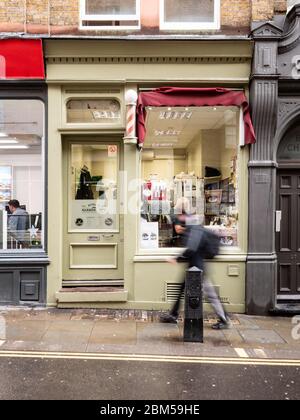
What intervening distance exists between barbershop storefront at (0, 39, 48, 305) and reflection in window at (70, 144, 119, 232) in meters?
0.66

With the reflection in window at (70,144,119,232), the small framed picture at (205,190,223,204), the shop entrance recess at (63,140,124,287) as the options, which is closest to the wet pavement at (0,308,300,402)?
the shop entrance recess at (63,140,124,287)

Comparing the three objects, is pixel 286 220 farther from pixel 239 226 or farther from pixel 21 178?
pixel 21 178

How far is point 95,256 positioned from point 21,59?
387cm

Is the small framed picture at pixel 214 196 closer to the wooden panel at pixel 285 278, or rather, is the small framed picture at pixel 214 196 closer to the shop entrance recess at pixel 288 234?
the shop entrance recess at pixel 288 234

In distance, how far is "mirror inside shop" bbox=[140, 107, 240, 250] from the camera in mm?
8711

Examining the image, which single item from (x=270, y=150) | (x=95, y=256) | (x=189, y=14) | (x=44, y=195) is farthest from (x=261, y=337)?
(x=189, y=14)

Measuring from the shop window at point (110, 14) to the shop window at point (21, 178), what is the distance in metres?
1.93

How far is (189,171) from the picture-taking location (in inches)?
352

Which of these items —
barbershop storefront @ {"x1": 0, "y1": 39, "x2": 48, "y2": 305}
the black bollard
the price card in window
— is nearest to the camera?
the black bollard

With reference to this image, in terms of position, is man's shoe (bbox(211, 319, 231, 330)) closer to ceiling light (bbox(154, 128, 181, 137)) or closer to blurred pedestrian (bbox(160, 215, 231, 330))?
blurred pedestrian (bbox(160, 215, 231, 330))

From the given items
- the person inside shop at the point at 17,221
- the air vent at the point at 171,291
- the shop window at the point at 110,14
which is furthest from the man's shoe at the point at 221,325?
the shop window at the point at 110,14

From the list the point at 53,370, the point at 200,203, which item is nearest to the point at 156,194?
the point at 200,203

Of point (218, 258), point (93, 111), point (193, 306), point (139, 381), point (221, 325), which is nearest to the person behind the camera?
point (139, 381)
